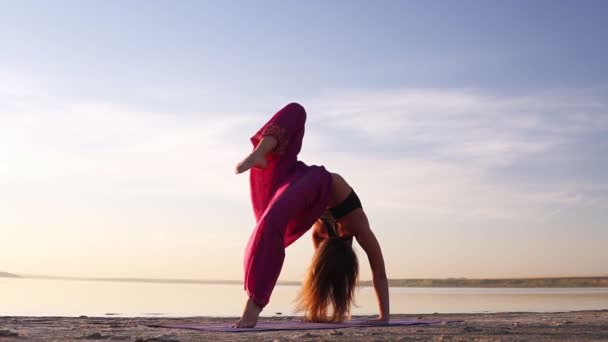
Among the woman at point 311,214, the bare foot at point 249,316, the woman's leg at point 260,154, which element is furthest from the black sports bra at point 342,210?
the bare foot at point 249,316

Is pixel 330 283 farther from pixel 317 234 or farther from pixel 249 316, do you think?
pixel 249 316

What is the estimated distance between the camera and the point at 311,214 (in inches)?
222

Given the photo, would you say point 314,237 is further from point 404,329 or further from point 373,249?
point 404,329

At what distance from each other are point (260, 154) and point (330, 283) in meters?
1.16

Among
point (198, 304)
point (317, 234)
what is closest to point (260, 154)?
point (317, 234)

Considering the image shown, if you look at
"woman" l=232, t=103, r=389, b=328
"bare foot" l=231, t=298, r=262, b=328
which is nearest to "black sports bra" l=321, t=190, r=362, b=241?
"woman" l=232, t=103, r=389, b=328

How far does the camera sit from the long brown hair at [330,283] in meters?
5.82

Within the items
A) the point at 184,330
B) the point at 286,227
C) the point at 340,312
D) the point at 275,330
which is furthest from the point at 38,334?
the point at 340,312

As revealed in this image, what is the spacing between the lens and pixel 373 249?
591 centimetres

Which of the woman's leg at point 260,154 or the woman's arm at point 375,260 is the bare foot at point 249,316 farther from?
the woman's arm at point 375,260

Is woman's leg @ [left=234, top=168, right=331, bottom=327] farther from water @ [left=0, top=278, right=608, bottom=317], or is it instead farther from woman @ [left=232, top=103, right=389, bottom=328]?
water @ [left=0, top=278, right=608, bottom=317]

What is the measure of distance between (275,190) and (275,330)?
122 cm

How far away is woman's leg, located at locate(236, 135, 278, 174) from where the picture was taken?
557 centimetres

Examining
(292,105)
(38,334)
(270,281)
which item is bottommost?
(38,334)
